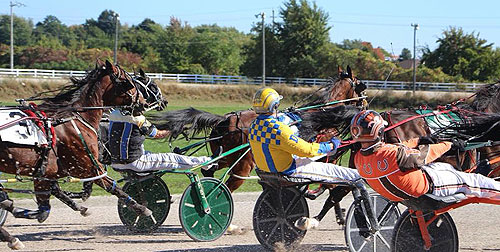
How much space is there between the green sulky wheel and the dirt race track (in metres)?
0.12

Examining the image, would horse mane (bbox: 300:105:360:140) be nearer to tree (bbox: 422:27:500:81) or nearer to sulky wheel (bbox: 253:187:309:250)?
sulky wheel (bbox: 253:187:309:250)

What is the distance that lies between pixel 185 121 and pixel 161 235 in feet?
6.18

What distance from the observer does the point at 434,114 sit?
7719 millimetres

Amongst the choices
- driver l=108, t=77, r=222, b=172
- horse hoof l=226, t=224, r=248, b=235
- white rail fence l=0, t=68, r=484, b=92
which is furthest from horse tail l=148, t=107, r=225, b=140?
white rail fence l=0, t=68, r=484, b=92

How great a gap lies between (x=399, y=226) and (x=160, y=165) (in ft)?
9.83

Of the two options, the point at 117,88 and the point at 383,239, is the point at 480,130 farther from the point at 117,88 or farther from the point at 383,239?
the point at 117,88

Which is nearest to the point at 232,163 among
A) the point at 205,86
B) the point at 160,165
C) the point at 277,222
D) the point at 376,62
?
the point at 160,165

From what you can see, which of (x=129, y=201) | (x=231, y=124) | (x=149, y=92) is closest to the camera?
(x=129, y=201)

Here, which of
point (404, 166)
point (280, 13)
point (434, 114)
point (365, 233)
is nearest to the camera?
point (404, 166)

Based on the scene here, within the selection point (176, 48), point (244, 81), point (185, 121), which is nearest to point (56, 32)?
point (176, 48)

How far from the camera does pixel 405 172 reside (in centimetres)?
488

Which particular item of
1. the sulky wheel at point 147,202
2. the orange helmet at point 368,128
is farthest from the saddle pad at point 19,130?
the orange helmet at point 368,128

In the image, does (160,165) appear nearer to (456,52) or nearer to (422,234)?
(422,234)

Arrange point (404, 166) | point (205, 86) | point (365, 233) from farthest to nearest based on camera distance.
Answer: point (205, 86) → point (365, 233) → point (404, 166)
